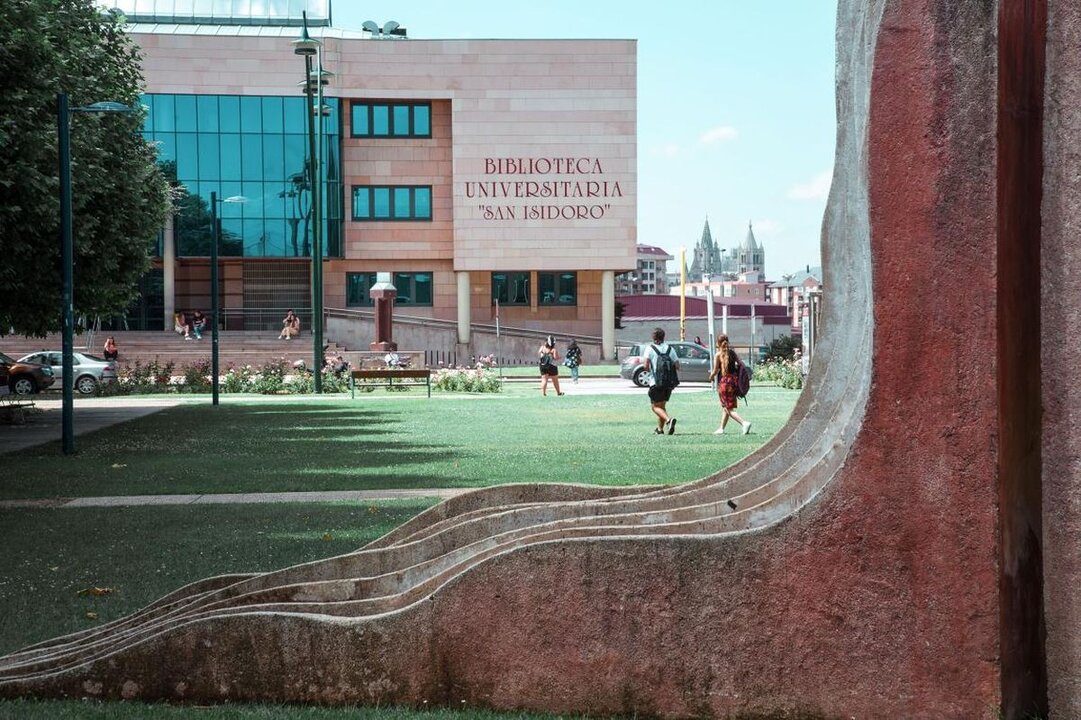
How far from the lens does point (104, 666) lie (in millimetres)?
5879

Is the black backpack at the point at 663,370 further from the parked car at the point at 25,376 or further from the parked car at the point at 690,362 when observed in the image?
the parked car at the point at 25,376

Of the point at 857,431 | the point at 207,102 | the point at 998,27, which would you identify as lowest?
the point at 857,431

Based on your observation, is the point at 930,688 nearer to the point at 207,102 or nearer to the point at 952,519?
the point at 952,519

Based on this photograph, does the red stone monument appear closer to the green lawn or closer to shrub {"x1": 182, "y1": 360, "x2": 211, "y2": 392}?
shrub {"x1": 182, "y1": 360, "x2": 211, "y2": 392}

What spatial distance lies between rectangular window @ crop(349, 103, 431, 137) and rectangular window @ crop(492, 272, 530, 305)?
8.28m

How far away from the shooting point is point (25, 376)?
148 feet

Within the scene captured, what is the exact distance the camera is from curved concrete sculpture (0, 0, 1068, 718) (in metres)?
5.32

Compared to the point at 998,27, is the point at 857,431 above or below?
below

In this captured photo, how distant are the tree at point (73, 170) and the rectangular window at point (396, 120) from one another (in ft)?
132

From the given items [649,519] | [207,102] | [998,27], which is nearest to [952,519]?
[649,519]

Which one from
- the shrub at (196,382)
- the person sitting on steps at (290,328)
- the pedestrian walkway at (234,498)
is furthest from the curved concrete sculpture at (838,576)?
the person sitting on steps at (290,328)

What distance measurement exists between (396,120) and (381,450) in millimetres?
53481

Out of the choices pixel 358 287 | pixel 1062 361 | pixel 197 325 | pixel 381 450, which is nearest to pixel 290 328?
pixel 197 325

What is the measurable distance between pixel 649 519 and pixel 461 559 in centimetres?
87
